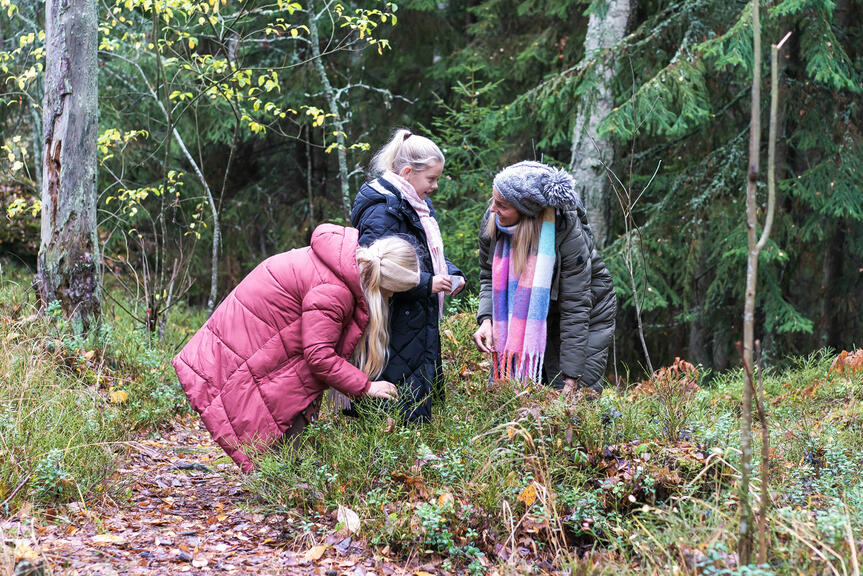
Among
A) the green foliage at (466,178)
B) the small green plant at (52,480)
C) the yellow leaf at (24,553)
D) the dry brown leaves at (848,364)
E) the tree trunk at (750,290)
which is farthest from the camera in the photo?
the green foliage at (466,178)

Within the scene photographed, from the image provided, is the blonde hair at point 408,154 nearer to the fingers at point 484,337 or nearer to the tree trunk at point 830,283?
the fingers at point 484,337

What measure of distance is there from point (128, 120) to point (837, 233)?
10301mm

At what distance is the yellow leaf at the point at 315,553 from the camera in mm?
3133


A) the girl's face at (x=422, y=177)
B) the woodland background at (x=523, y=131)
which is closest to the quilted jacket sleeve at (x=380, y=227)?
the girl's face at (x=422, y=177)

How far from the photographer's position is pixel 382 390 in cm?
374

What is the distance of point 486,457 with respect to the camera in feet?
11.5

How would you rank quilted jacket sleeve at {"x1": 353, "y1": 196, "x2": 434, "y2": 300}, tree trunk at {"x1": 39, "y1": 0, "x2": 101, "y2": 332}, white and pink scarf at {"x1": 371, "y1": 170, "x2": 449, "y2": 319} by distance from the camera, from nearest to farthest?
quilted jacket sleeve at {"x1": 353, "y1": 196, "x2": 434, "y2": 300} → white and pink scarf at {"x1": 371, "y1": 170, "x2": 449, "y2": 319} → tree trunk at {"x1": 39, "y1": 0, "x2": 101, "y2": 332}

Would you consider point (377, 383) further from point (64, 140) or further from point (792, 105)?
point (792, 105)

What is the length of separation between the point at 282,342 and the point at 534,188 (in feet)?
4.97

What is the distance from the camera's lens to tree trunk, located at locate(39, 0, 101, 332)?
571cm

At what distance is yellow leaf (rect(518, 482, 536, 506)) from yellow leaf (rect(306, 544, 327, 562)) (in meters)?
0.89

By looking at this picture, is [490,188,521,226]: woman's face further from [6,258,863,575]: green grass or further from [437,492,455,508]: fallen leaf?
[437,492,455,508]: fallen leaf

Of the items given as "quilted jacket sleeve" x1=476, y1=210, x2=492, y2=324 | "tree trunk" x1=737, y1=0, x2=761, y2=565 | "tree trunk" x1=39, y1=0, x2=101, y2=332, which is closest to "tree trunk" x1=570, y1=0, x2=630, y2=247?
"quilted jacket sleeve" x1=476, y1=210, x2=492, y2=324

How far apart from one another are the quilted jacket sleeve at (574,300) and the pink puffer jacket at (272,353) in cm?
111
